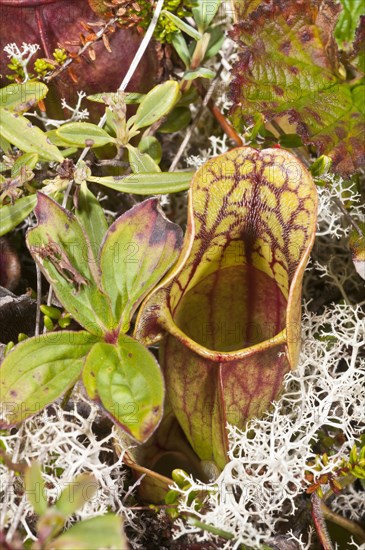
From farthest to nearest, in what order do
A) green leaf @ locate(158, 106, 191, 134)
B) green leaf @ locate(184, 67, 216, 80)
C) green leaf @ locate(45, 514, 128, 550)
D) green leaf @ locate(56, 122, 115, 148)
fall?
green leaf @ locate(158, 106, 191, 134), green leaf @ locate(184, 67, 216, 80), green leaf @ locate(56, 122, 115, 148), green leaf @ locate(45, 514, 128, 550)

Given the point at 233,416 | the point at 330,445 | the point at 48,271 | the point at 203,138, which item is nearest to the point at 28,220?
the point at 48,271

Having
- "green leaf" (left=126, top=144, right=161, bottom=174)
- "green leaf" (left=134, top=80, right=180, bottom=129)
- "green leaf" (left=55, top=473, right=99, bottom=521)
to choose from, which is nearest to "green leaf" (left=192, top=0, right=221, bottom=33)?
"green leaf" (left=134, top=80, right=180, bottom=129)

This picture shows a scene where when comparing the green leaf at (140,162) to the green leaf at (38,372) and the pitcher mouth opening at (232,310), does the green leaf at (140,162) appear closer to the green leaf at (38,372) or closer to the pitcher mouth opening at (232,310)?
the pitcher mouth opening at (232,310)

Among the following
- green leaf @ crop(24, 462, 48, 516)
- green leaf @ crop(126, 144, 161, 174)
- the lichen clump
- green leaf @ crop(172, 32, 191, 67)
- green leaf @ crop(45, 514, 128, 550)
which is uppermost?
the lichen clump

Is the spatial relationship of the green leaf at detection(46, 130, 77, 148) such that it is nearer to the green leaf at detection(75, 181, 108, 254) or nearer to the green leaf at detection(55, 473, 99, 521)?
the green leaf at detection(75, 181, 108, 254)

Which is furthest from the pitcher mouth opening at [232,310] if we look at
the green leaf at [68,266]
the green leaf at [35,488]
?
the green leaf at [35,488]
